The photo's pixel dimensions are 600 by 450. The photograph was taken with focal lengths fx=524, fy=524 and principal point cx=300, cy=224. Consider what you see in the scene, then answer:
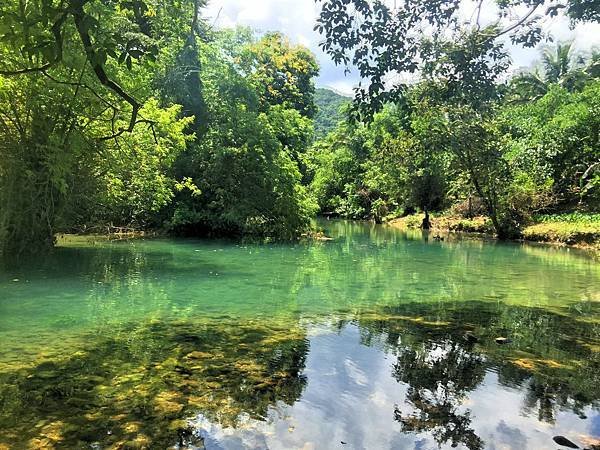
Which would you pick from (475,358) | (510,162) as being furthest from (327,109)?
(475,358)

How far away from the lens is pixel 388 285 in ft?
46.7

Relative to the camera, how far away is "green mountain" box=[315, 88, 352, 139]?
110512 mm

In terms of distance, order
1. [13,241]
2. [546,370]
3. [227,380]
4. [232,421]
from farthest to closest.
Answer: [13,241]
[546,370]
[227,380]
[232,421]

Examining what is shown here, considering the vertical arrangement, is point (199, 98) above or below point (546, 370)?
above

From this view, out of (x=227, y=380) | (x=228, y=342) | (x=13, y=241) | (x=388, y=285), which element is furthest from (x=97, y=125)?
(x=227, y=380)

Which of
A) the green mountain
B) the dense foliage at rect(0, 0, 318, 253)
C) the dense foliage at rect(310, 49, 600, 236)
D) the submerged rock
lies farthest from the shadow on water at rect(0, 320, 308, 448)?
the green mountain

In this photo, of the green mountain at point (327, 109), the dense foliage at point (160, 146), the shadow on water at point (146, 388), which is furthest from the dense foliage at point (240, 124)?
the green mountain at point (327, 109)

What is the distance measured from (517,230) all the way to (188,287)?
24625 mm

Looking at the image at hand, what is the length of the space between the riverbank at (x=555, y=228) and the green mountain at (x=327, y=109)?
6725cm

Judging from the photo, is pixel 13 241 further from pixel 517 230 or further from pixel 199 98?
pixel 517 230

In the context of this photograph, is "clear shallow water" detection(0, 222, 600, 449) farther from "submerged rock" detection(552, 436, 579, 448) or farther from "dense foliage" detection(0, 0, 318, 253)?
"dense foliage" detection(0, 0, 318, 253)

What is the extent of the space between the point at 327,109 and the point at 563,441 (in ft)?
421

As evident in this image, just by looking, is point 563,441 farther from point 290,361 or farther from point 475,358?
point 290,361

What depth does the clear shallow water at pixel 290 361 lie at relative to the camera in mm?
5012
